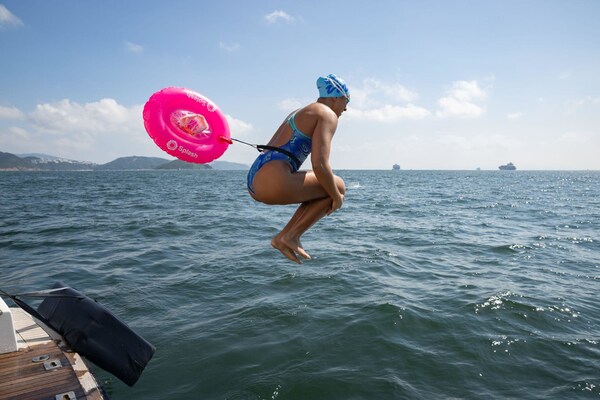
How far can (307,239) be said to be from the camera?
1842cm

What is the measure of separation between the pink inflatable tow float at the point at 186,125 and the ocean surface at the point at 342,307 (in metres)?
4.06

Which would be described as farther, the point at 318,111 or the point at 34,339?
the point at 34,339

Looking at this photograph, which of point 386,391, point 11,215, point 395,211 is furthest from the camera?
point 395,211

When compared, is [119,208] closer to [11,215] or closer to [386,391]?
[11,215]

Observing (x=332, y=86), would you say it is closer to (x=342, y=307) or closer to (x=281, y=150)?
(x=281, y=150)

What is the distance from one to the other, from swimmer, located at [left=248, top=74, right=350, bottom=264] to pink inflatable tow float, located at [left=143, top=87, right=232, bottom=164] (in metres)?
1.09

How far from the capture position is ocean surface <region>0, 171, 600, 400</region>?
6.72 m

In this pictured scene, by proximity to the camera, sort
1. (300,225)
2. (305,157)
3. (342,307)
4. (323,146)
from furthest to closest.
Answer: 1. (342,307)
2. (300,225)
3. (305,157)
4. (323,146)

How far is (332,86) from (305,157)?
96cm

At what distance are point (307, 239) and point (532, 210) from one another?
23.3 metres

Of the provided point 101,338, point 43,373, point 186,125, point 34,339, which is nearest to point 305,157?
point 186,125

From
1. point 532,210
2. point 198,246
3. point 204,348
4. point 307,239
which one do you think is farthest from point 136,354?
point 532,210

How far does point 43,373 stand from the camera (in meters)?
4.62

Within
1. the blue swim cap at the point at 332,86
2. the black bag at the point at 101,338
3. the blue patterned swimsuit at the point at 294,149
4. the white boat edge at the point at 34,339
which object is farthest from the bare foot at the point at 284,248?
the white boat edge at the point at 34,339
